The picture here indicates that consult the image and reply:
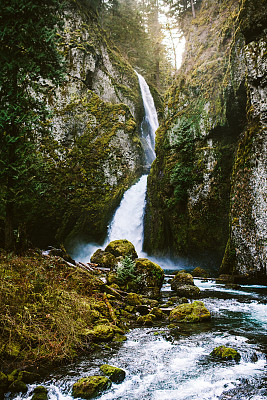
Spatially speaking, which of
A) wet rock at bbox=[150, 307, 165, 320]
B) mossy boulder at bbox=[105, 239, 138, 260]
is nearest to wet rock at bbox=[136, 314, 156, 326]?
wet rock at bbox=[150, 307, 165, 320]

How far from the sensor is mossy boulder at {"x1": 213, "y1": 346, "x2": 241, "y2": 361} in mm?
4590

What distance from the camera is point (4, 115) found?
6.48 metres

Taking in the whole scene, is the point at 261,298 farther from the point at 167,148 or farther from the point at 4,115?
the point at 167,148

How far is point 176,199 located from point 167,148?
176 inches

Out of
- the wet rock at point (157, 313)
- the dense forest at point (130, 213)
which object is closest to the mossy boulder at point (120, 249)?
the dense forest at point (130, 213)

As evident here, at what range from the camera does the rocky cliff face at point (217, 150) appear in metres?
11.5

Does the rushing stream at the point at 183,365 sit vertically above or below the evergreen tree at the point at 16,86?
below

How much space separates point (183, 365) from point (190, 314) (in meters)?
2.57

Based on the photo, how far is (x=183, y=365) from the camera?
14.8ft

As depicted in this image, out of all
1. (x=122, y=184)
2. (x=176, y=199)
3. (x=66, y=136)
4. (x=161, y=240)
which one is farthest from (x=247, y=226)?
(x=66, y=136)

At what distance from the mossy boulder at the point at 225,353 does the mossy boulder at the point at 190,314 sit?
6.31ft

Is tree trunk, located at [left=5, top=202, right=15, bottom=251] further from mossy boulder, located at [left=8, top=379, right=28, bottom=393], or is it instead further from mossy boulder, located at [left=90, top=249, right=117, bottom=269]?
mossy boulder, located at [left=90, top=249, right=117, bottom=269]

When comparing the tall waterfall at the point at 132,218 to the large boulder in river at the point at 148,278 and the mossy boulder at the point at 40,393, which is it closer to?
the large boulder in river at the point at 148,278

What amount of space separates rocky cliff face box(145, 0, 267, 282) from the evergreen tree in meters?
9.11
